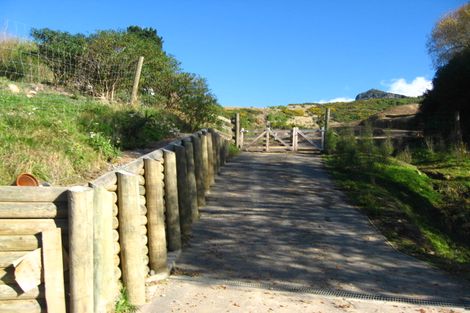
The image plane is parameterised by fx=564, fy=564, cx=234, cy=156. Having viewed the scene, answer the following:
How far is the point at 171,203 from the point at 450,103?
57.9 feet

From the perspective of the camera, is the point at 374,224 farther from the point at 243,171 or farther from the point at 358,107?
the point at 358,107

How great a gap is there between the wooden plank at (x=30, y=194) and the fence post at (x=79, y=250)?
0.14 m

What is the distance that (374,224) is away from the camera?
10.6 metres

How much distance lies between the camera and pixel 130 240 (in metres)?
5.91

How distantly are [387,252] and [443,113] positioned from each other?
15039 millimetres

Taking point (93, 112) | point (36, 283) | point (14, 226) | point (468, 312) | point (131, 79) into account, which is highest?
point (131, 79)

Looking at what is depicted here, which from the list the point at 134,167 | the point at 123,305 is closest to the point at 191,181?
the point at 134,167

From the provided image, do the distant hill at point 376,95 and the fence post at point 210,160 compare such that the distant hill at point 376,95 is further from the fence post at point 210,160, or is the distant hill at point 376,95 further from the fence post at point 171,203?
the fence post at point 171,203

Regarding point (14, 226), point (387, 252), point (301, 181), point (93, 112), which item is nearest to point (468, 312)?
point (387, 252)

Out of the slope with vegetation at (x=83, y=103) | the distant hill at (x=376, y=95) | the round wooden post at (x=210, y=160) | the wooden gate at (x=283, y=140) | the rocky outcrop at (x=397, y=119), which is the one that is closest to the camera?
the slope with vegetation at (x=83, y=103)

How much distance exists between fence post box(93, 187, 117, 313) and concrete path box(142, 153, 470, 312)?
665mm

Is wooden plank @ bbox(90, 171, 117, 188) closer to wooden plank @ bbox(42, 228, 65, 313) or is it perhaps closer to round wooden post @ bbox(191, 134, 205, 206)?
wooden plank @ bbox(42, 228, 65, 313)

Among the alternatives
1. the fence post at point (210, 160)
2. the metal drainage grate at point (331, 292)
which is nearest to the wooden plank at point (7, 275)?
the metal drainage grate at point (331, 292)

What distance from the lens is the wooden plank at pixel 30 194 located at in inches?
196
